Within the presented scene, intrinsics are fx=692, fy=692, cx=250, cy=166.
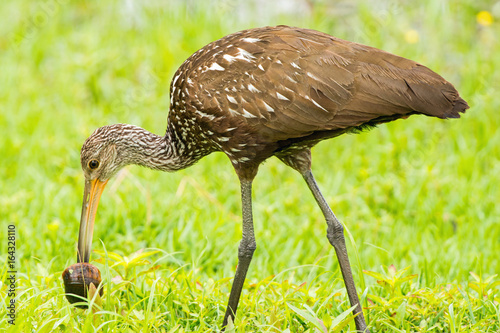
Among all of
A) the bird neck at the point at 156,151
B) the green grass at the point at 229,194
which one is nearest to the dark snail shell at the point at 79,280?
the green grass at the point at 229,194

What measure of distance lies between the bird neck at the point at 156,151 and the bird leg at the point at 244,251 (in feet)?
1.95

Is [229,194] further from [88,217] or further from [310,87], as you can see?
[310,87]

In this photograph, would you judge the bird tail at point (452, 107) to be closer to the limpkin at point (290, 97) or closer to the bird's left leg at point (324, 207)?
the limpkin at point (290, 97)

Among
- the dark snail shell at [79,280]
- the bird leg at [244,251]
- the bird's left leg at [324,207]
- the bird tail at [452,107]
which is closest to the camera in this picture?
the bird tail at [452,107]

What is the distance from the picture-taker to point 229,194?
636cm

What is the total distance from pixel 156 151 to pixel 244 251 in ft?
3.15

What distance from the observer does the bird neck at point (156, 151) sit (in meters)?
4.68

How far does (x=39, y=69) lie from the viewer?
8570 millimetres

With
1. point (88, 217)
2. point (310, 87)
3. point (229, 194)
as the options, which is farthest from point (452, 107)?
point (229, 194)

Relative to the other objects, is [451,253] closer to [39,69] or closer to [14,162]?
[14,162]

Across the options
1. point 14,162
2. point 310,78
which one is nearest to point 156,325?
point 310,78

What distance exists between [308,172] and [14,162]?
3532mm

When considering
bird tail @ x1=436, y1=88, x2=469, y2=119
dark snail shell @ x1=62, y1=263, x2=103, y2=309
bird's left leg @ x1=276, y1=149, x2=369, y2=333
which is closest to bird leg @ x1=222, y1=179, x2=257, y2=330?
bird's left leg @ x1=276, y1=149, x2=369, y2=333

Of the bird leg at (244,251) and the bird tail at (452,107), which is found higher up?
the bird tail at (452,107)
